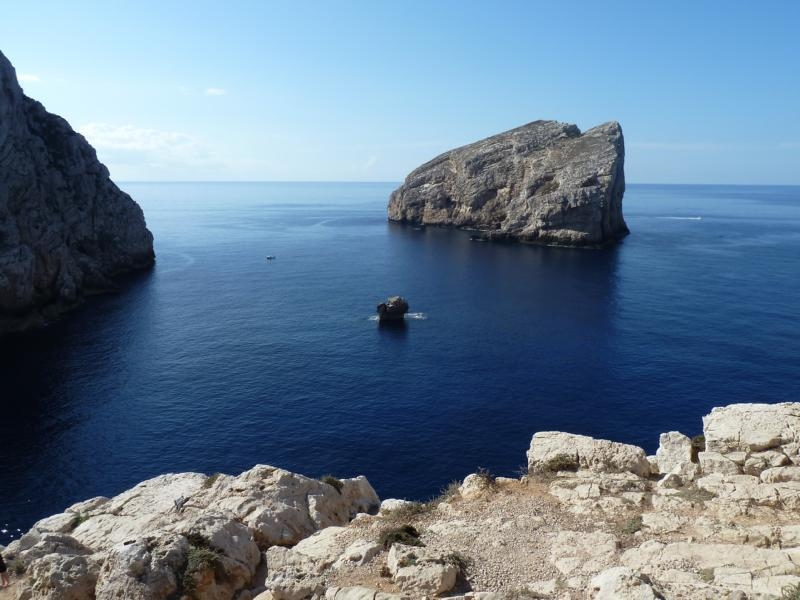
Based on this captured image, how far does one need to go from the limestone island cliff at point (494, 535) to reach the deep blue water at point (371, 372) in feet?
66.9

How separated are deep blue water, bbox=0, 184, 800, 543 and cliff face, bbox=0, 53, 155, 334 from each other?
22.4 feet

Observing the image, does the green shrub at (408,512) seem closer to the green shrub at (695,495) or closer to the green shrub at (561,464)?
the green shrub at (561,464)

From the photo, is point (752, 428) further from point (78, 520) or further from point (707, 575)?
point (78, 520)

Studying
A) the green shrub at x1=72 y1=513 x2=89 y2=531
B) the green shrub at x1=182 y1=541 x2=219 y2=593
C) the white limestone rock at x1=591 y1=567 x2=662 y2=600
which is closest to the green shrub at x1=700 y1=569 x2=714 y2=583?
the white limestone rock at x1=591 y1=567 x2=662 y2=600

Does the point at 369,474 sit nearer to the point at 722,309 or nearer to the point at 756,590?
the point at 756,590

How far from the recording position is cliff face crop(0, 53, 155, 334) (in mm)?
92438

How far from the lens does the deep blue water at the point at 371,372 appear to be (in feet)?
176

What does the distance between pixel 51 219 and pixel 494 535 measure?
374 ft

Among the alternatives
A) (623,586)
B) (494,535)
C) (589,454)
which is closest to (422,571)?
(494,535)

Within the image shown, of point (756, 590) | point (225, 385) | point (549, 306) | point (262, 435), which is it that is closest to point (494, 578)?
point (756, 590)

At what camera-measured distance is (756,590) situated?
1678 cm

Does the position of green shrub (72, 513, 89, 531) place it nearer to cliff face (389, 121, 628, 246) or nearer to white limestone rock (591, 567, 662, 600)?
white limestone rock (591, 567, 662, 600)

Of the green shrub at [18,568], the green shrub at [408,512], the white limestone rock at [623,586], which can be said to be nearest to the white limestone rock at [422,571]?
the white limestone rock at [623,586]

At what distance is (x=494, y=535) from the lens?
2312 cm
